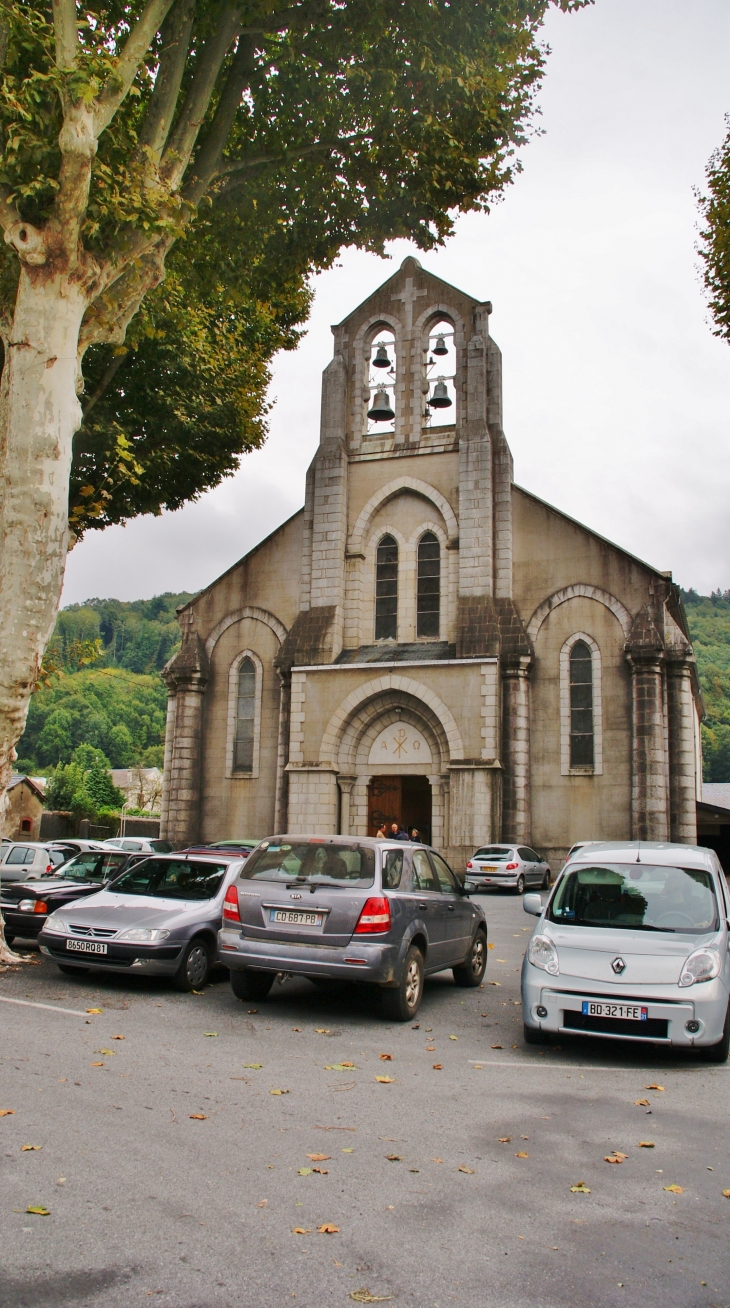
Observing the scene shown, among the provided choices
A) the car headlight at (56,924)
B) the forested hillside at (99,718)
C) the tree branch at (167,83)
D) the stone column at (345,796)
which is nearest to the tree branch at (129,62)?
the tree branch at (167,83)

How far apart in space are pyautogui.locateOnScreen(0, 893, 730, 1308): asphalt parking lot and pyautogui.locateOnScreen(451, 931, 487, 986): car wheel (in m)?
2.56

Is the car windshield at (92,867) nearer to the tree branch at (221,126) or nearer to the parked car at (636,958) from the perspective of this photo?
the parked car at (636,958)

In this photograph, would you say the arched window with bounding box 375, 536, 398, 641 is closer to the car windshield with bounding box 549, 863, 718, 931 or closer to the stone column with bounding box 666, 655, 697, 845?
the stone column with bounding box 666, 655, 697, 845

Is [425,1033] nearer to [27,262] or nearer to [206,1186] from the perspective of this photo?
[206,1186]

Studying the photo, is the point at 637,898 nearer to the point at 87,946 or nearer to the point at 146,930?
the point at 146,930

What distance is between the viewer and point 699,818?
33469 mm

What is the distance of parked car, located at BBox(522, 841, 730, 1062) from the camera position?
753cm

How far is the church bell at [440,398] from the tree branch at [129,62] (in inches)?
617

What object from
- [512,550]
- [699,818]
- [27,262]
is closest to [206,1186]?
[27,262]

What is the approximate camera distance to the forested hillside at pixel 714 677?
3002 inches

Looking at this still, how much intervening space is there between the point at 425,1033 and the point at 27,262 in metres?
8.98

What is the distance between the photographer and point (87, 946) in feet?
32.2

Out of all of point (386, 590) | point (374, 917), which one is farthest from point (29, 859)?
point (374, 917)

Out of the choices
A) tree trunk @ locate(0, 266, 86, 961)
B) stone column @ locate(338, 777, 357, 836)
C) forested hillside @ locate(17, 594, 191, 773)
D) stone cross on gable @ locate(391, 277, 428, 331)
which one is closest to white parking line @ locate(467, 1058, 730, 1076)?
tree trunk @ locate(0, 266, 86, 961)
